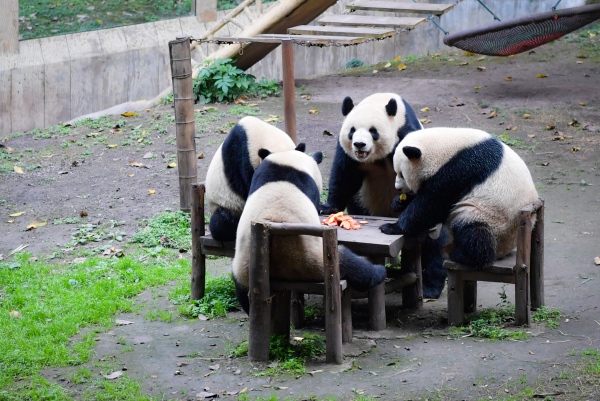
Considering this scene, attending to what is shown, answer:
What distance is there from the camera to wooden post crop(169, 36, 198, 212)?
7.89 metres

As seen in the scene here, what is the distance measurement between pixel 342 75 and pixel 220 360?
30.2 feet

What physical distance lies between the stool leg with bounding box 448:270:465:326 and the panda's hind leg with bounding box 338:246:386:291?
542 millimetres

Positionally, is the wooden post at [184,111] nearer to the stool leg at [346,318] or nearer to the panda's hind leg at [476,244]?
the stool leg at [346,318]

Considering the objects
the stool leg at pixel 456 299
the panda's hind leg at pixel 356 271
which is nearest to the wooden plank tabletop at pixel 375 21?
the stool leg at pixel 456 299

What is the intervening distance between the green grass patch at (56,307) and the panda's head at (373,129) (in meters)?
1.95

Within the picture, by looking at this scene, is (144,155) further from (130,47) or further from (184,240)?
(130,47)

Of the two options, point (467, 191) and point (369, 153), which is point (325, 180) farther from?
point (467, 191)

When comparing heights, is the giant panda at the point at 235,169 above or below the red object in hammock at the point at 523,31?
below

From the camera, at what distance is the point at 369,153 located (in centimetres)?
620

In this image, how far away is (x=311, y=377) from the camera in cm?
474

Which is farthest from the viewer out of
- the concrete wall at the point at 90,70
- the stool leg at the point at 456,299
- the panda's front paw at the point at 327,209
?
the concrete wall at the point at 90,70

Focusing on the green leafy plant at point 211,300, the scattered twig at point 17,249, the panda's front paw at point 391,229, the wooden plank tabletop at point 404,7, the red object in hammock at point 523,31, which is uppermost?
the wooden plank tabletop at point 404,7

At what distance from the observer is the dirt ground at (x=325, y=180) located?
4.66m

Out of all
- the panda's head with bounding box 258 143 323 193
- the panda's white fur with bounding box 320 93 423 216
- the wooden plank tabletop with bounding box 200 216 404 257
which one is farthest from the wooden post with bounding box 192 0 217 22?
the panda's head with bounding box 258 143 323 193
